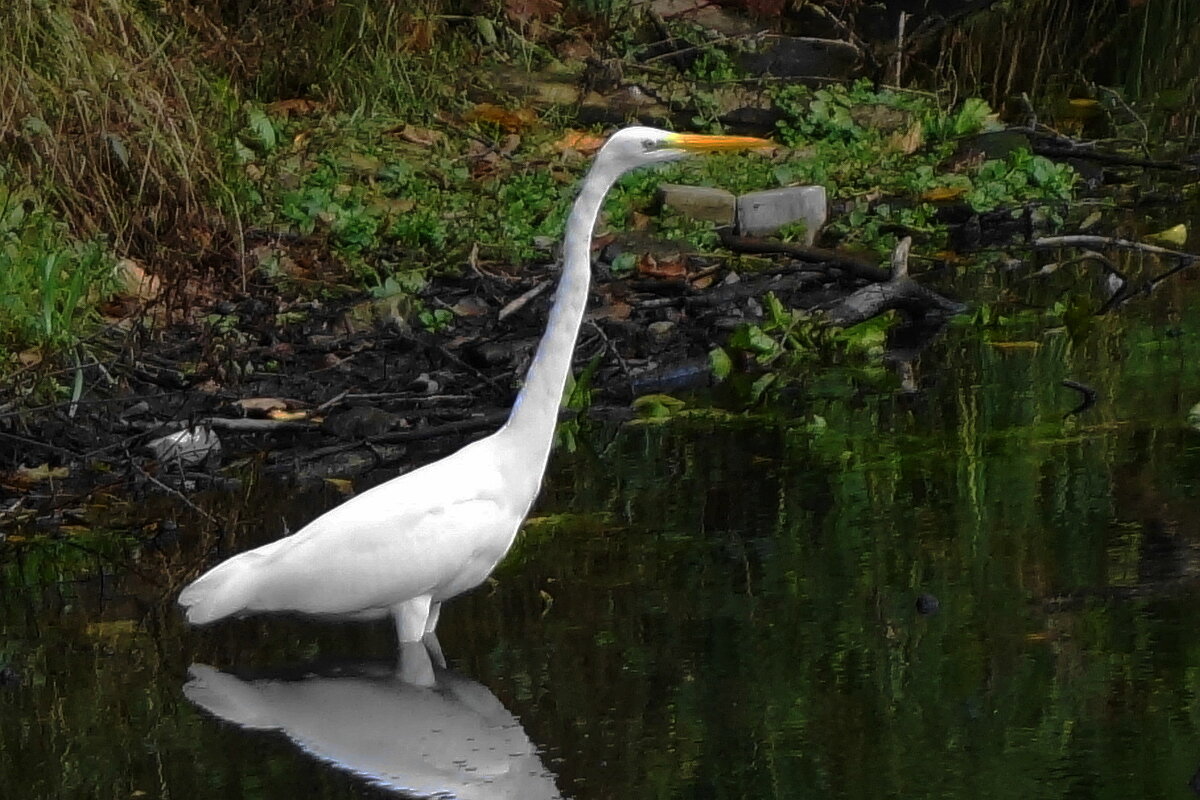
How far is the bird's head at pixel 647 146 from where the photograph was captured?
15.0 ft

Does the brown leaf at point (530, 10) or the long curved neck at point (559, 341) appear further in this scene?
the brown leaf at point (530, 10)

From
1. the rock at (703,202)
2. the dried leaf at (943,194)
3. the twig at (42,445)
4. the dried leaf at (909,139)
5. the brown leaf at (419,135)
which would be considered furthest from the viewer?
the dried leaf at (909,139)

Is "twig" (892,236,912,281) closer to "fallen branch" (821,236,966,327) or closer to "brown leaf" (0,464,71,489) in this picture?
"fallen branch" (821,236,966,327)

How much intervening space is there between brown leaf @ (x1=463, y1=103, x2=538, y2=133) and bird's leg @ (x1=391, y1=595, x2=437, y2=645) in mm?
6569

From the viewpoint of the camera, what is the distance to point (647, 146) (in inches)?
181

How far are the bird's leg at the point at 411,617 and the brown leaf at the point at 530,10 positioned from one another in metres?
7.45

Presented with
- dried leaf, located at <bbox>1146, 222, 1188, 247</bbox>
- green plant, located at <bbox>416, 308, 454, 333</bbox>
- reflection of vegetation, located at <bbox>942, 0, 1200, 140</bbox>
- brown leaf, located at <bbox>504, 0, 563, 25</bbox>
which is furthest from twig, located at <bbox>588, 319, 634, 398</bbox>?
reflection of vegetation, located at <bbox>942, 0, 1200, 140</bbox>

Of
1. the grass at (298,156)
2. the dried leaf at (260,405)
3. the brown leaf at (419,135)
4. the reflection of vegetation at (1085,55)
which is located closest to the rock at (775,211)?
the grass at (298,156)

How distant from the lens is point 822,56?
12.3m

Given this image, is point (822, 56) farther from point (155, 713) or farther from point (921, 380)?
point (155, 713)

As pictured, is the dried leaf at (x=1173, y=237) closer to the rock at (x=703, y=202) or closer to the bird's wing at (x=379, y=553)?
the rock at (x=703, y=202)

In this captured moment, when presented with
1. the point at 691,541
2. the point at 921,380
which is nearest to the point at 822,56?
the point at 921,380

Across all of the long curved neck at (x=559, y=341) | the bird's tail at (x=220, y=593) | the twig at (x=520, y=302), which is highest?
the long curved neck at (x=559, y=341)

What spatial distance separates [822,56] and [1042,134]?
11.0 feet
